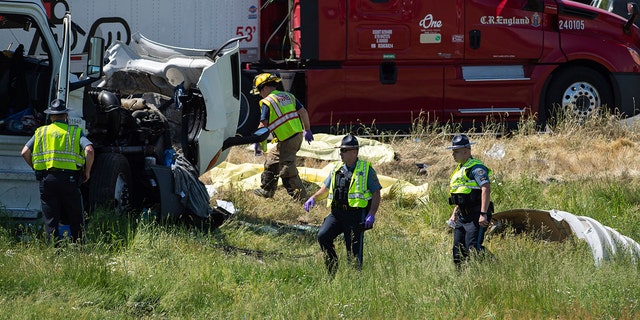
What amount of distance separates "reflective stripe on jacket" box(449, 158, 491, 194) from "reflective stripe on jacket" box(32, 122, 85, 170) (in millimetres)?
2975

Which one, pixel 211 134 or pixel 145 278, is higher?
pixel 211 134

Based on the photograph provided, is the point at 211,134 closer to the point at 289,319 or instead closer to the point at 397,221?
the point at 397,221

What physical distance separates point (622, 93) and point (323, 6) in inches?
171

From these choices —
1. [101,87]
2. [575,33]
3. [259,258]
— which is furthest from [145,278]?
[575,33]

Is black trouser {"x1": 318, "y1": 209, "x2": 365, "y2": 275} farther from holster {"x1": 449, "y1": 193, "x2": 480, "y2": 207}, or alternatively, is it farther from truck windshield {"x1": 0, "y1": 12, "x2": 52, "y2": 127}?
truck windshield {"x1": 0, "y1": 12, "x2": 52, "y2": 127}

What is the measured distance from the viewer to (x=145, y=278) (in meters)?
7.78

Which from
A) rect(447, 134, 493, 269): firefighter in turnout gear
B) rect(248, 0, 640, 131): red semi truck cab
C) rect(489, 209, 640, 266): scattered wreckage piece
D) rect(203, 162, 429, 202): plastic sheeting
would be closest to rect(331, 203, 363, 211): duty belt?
rect(447, 134, 493, 269): firefighter in turnout gear

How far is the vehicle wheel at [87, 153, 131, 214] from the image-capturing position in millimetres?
9391

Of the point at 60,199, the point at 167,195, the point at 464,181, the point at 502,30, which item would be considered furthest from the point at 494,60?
the point at 60,199

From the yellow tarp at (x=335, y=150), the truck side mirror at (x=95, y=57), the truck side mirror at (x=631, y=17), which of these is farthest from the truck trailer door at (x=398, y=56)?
the truck side mirror at (x=95, y=57)

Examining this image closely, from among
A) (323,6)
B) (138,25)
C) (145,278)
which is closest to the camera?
(145,278)

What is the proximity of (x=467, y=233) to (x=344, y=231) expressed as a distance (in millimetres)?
981

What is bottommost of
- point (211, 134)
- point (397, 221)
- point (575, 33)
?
point (397, 221)

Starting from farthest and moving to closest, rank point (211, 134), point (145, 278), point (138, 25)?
point (138, 25), point (211, 134), point (145, 278)
